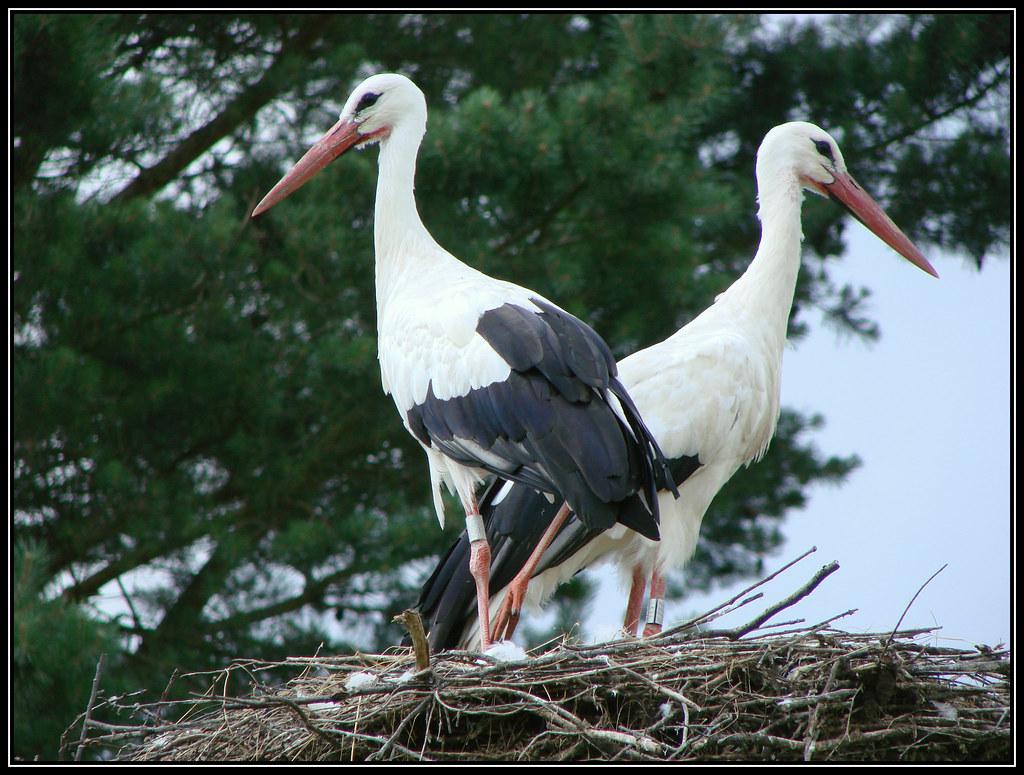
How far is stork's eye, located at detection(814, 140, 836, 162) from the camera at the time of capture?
460 cm

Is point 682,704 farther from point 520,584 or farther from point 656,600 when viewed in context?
point 656,600

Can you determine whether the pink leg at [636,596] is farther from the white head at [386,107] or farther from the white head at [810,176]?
the white head at [386,107]

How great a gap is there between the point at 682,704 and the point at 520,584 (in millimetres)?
946

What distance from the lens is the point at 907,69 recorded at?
785 centimetres

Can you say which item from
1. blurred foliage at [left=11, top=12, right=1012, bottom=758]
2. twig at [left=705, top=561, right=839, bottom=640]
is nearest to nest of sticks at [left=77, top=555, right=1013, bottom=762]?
twig at [left=705, top=561, right=839, bottom=640]

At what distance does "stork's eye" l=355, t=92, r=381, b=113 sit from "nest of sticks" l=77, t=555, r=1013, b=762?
1.82 meters

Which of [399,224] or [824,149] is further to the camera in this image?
[824,149]

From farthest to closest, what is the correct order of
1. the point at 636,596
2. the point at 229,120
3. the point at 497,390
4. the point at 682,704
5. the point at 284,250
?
the point at 229,120 < the point at 284,250 < the point at 636,596 < the point at 497,390 < the point at 682,704

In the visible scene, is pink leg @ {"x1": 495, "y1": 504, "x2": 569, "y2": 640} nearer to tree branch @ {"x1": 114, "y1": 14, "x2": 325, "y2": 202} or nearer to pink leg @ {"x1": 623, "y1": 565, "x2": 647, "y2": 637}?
pink leg @ {"x1": 623, "y1": 565, "x2": 647, "y2": 637}

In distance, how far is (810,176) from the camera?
181 inches

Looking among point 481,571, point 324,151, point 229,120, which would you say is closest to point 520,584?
point 481,571

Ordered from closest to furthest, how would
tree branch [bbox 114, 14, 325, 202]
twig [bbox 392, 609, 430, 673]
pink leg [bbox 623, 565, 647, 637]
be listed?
twig [bbox 392, 609, 430, 673] < pink leg [bbox 623, 565, 647, 637] < tree branch [bbox 114, 14, 325, 202]

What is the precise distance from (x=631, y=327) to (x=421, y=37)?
2.36m
